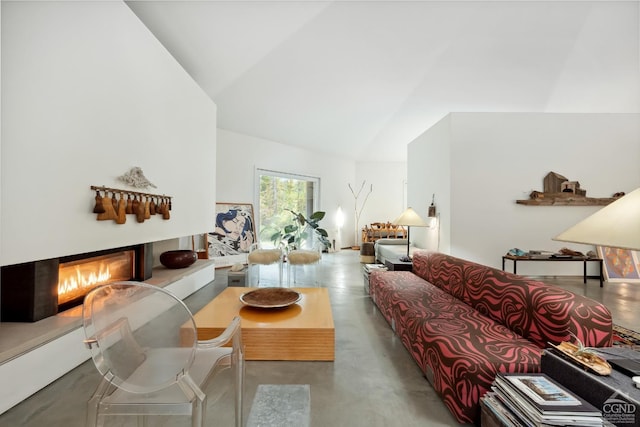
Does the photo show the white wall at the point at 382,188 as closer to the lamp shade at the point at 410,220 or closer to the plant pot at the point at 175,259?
the lamp shade at the point at 410,220

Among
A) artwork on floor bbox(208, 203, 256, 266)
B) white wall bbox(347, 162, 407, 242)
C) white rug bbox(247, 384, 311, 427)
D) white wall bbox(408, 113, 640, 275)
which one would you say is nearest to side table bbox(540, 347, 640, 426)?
white rug bbox(247, 384, 311, 427)

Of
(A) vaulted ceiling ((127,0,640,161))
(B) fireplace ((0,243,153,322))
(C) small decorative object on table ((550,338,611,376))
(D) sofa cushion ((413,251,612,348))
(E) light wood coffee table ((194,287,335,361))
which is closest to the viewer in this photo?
(C) small decorative object on table ((550,338,611,376))

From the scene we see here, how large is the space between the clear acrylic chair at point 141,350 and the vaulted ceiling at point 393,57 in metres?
3.06

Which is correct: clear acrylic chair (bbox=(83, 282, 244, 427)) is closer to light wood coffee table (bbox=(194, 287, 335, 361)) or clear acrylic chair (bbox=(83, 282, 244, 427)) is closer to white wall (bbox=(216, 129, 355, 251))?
light wood coffee table (bbox=(194, 287, 335, 361))

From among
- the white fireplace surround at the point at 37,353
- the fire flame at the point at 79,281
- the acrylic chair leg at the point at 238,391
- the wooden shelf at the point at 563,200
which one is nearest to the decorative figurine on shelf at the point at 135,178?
the fire flame at the point at 79,281

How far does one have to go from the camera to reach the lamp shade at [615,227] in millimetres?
798

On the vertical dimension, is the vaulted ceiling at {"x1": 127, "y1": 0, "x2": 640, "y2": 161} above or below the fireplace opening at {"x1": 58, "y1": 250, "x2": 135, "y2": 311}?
above

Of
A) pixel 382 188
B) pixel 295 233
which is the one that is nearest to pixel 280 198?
pixel 295 233

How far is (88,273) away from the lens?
2584mm

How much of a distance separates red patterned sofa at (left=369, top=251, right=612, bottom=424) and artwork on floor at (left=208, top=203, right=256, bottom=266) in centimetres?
396

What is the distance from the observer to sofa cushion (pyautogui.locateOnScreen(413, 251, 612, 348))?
1475 mm

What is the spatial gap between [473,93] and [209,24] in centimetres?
474

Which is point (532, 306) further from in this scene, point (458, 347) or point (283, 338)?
point (283, 338)

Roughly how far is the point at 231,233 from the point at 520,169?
17.5 ft
